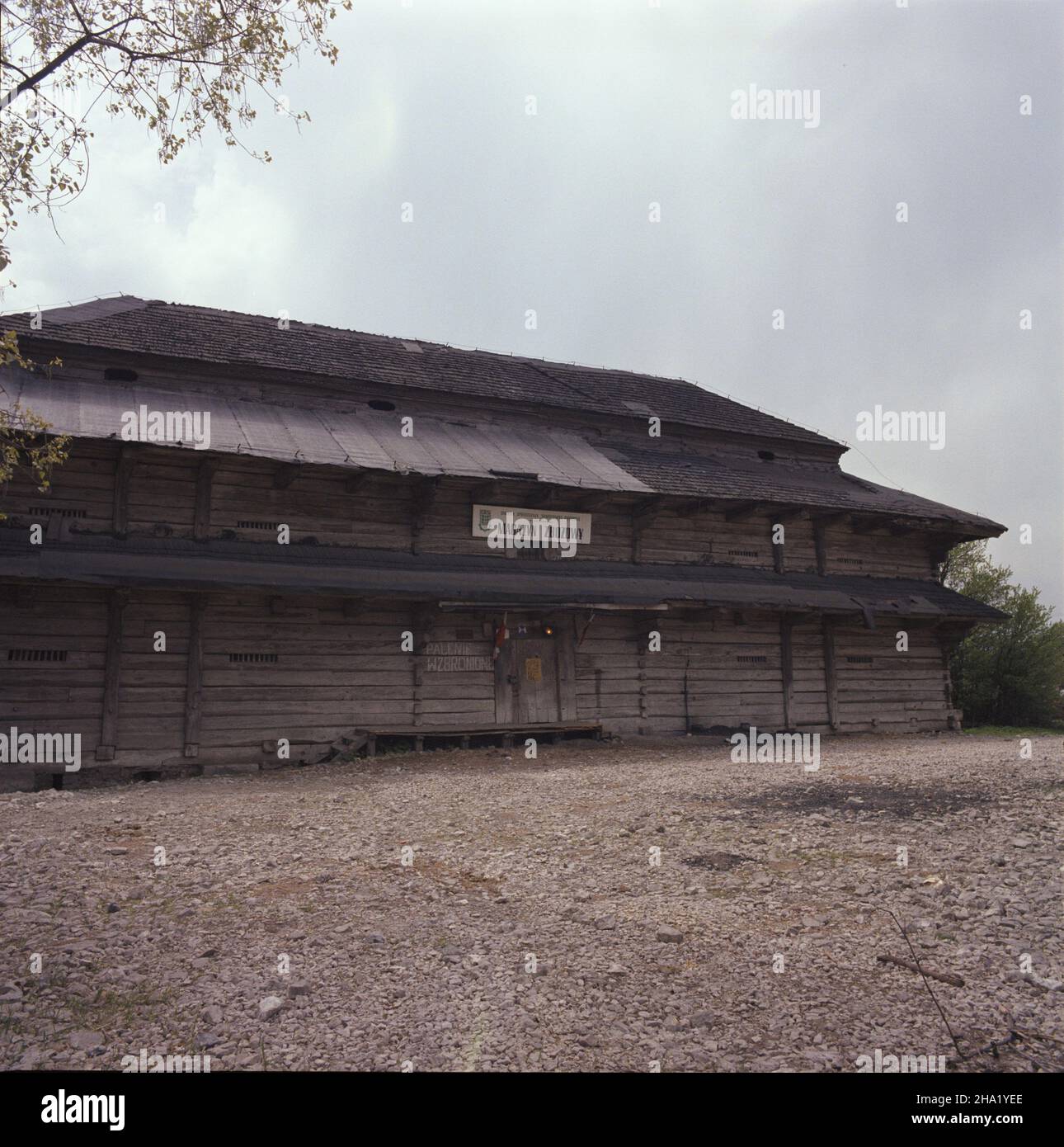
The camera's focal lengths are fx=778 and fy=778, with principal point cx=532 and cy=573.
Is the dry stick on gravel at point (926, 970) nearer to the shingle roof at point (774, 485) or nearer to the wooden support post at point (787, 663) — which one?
the shingle roof at point (774, 485)

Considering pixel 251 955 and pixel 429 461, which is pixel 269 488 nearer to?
pixel 429 461

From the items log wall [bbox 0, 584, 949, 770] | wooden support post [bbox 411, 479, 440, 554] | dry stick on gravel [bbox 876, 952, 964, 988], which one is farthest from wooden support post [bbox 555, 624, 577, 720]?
dry stick on gravel [bbox 876, 952, 964, 988]

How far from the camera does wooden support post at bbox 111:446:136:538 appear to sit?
12.2 meters

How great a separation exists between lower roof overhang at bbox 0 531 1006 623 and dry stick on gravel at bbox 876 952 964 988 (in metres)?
9.56

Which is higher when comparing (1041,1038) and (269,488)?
(269,488)

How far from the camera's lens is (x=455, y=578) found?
1376cm

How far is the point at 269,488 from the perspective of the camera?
13.4 m

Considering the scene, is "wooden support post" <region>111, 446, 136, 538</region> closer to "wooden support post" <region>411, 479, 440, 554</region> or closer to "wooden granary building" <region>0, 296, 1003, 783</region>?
"wooden granary building" <region>0, 296, 1003, 783</region>

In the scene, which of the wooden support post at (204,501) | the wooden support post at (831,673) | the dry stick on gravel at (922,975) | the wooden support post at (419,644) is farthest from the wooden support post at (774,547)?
the dry stick on gravel at (922,975)

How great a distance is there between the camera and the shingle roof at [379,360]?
50.1ft

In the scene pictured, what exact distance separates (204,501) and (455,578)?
14.3 feet

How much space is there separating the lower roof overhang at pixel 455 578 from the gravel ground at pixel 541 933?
3.96 meters
